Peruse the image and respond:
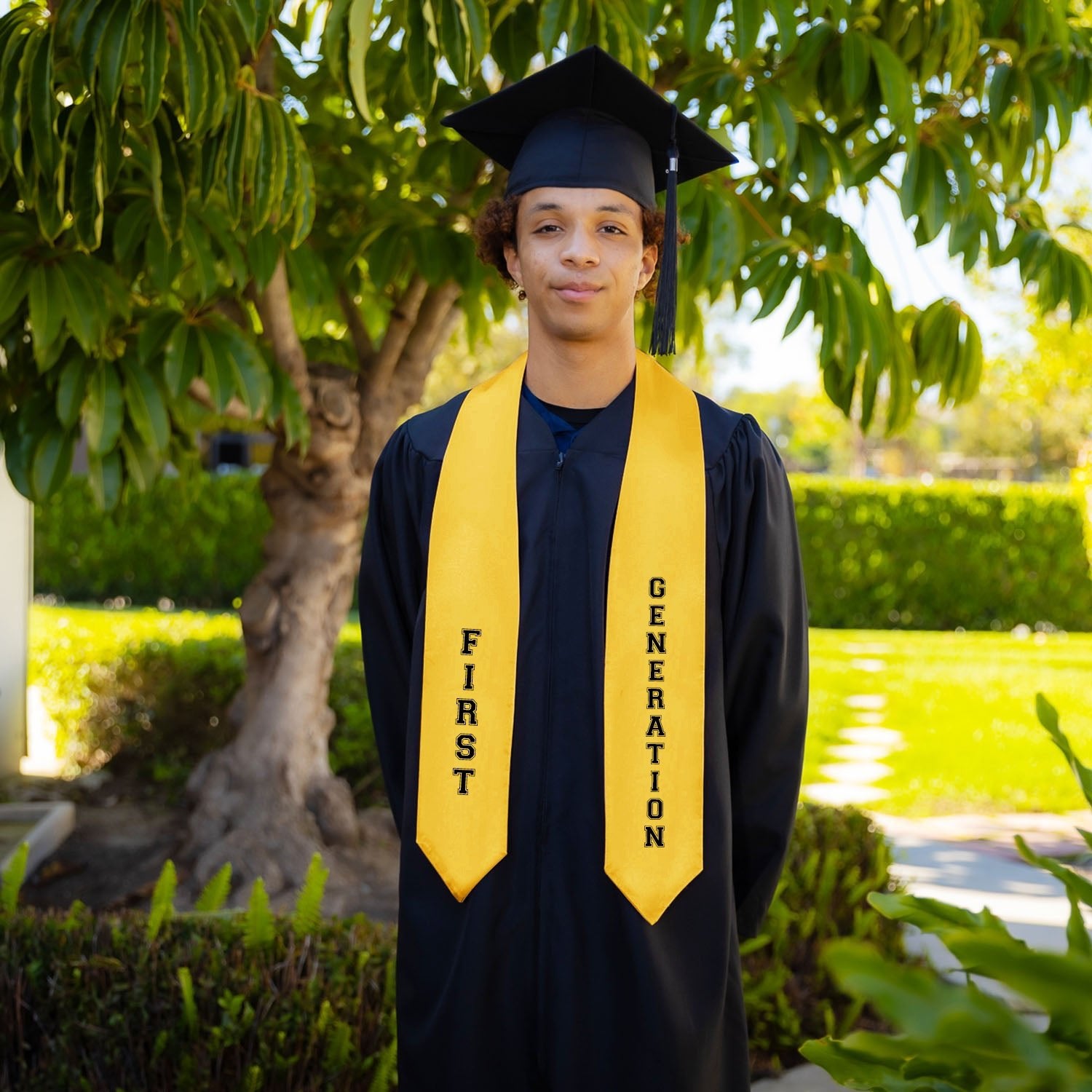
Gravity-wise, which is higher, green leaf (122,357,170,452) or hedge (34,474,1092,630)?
green leaf (122,357,170,452)

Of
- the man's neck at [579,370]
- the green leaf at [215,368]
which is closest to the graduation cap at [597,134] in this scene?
the man's neck at [579,370]

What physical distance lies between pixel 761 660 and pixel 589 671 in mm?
290

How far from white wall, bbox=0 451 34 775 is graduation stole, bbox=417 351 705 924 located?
4.09 metres

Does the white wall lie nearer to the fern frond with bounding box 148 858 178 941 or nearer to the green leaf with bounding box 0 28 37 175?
the fern frond with bounding box 148 858 178 941

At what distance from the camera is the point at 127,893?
377 centimetres

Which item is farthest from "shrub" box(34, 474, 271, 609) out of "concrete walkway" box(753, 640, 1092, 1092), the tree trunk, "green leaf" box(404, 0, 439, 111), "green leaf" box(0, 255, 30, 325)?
"green leaf" box(404, 0, 439, 111)

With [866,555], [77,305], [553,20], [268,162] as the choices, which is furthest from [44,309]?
[866,555]

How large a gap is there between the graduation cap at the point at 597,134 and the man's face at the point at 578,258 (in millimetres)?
29

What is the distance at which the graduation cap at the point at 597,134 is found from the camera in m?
1.79

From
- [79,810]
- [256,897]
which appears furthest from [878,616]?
[256,897]

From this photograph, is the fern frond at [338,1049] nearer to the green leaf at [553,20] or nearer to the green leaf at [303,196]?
the green leaf at [303,196]

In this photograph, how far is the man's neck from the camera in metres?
1.82

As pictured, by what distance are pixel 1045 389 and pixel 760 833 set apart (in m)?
11.8

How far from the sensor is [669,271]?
6.10ft
